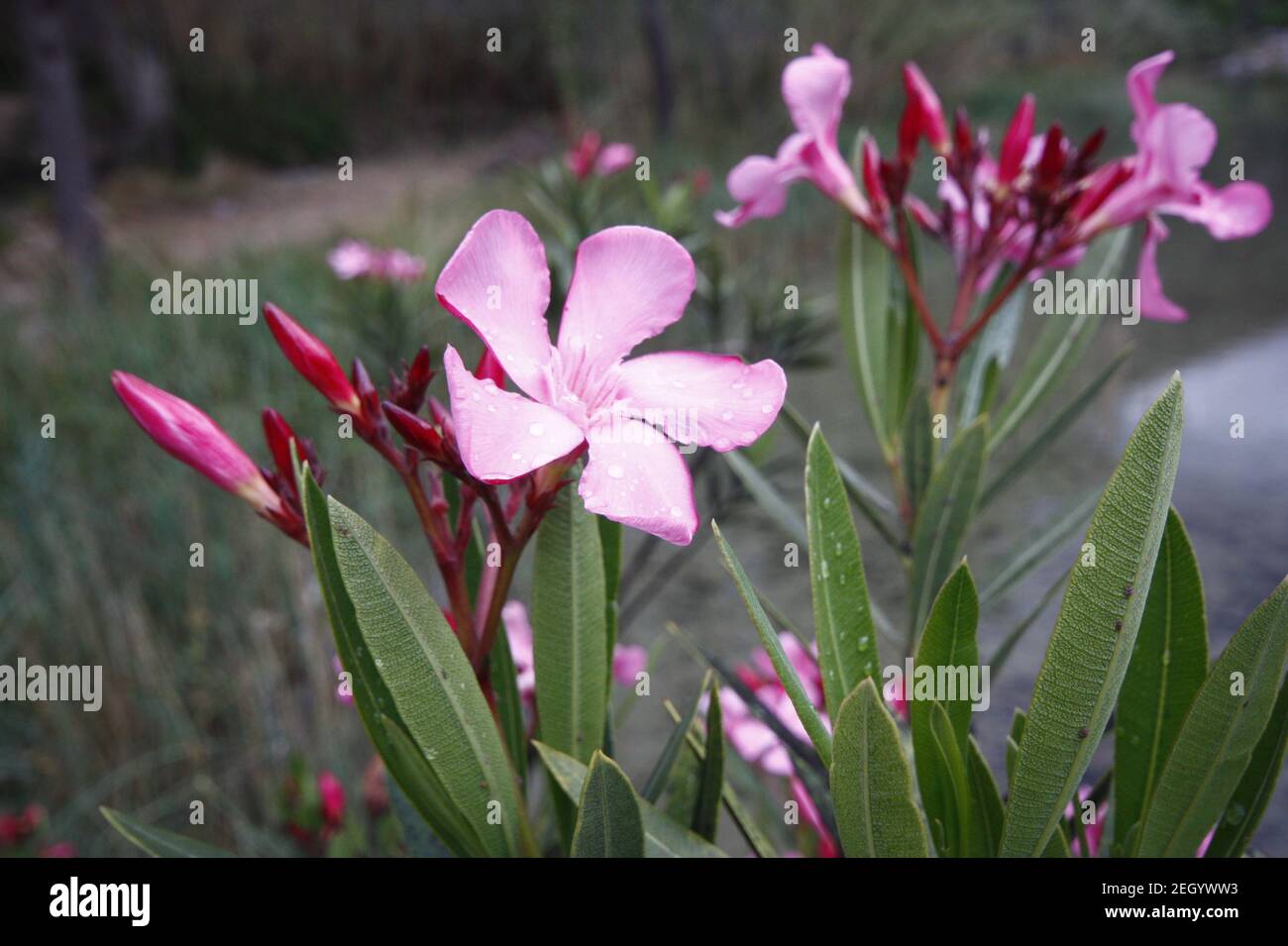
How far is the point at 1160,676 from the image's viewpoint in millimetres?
375

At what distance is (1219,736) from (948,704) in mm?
89

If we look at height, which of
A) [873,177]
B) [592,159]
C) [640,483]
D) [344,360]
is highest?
[592,159]

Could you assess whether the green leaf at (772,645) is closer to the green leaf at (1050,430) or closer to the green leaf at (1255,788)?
the green leaf at (1255,788)

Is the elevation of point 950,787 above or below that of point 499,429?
below

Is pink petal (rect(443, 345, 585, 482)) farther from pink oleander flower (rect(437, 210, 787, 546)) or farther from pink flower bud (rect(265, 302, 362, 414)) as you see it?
pink flower bud (rect(265, 302, 362, 414))

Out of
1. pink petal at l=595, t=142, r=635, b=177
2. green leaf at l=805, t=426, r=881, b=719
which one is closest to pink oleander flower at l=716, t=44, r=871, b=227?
green leaf at l=805, t=426, r=881, b=719

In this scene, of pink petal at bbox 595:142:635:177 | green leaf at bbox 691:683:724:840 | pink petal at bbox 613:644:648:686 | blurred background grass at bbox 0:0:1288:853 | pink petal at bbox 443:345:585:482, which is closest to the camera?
pink petal at bbox 443:345:585:482

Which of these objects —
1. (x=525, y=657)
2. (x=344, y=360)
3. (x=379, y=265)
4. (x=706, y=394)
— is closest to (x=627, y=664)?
(x=525, y=657)

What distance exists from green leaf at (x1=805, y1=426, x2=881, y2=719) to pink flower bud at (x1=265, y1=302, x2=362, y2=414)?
18 cm

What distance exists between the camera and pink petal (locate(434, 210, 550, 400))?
311 mm

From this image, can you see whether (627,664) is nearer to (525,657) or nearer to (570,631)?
(525,657)

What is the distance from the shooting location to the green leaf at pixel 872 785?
1.00ft

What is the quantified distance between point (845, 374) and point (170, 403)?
178cm
